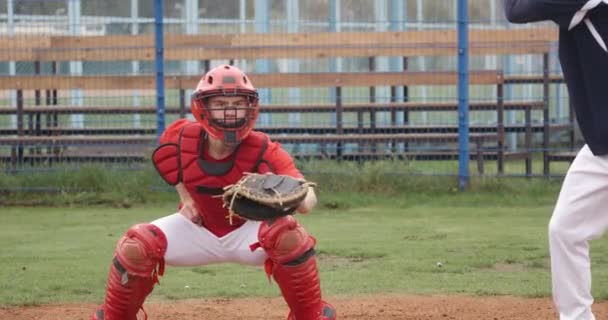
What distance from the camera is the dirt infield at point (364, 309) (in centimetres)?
650

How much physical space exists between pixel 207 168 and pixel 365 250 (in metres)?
3.48

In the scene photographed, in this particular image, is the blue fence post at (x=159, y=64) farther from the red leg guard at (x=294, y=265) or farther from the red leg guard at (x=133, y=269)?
the red leg guard at (x=294, y=265)

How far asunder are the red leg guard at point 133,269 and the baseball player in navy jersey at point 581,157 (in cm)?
188

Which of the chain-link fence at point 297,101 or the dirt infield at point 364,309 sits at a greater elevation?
the chain-link fence at point 297,101

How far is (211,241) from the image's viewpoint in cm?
564

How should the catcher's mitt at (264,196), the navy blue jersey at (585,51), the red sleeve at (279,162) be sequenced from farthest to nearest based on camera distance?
the red sleeve at (279,162) → the catcher's mitt at (264,196) → the navy blue jersey at (585,51)

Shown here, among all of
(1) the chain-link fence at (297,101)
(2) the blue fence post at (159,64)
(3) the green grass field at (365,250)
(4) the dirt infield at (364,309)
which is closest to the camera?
(4) the dirt infield at (364,309)

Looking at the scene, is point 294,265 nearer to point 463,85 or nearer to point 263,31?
point 463,85

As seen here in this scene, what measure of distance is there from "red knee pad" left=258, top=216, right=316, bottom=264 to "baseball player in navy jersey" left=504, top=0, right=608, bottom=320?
1.17 m

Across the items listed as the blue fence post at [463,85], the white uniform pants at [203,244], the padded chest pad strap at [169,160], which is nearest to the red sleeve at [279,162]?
the white uniform pants at [203,244]

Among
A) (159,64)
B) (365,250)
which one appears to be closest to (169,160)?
(365,250)

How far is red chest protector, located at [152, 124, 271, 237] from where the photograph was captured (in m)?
5.68

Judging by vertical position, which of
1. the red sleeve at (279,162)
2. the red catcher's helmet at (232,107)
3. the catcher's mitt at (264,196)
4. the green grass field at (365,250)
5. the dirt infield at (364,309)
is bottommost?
the green grass field at (365,250)

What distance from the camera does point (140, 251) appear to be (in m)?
5.31
